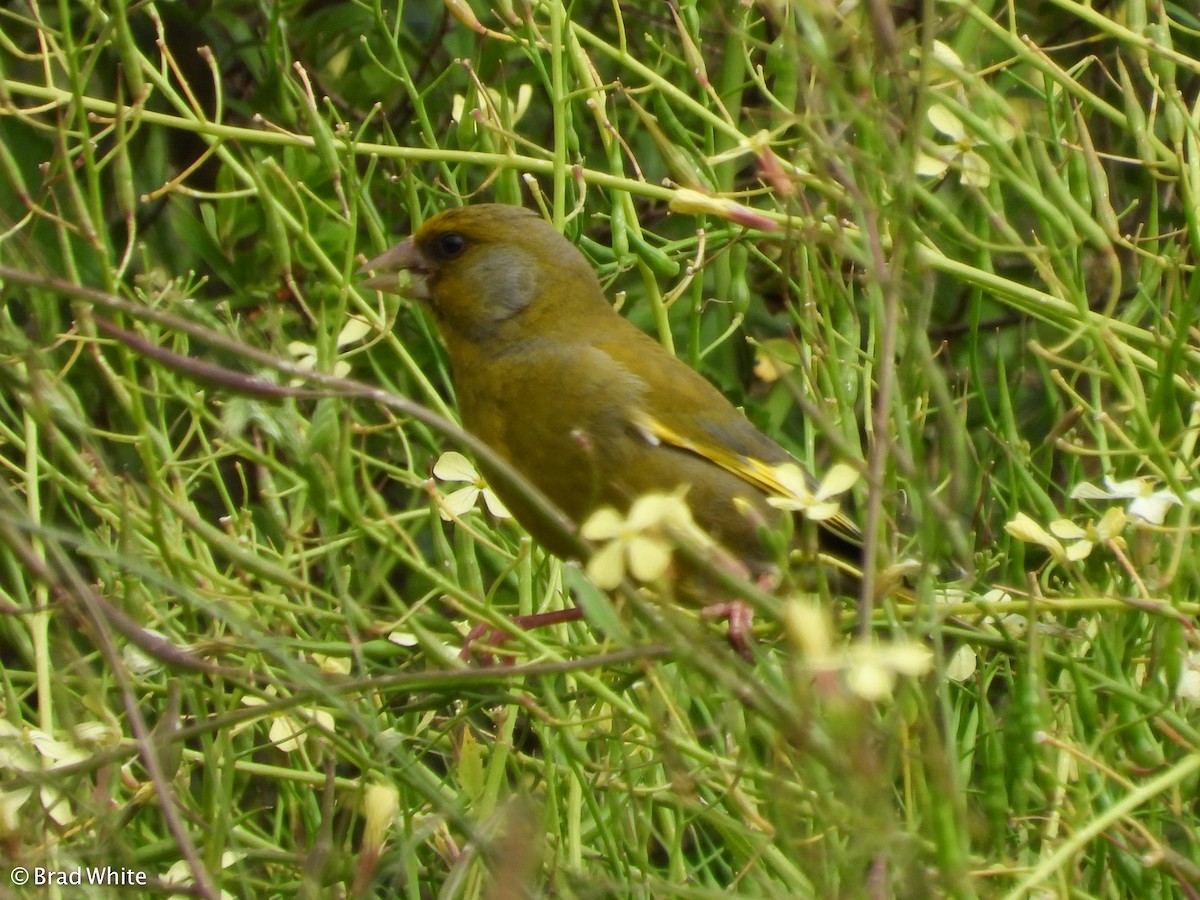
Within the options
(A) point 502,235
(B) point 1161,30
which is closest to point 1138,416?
(B) point 1161,30

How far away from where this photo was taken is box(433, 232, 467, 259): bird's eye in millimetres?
3057

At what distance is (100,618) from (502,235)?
195cm

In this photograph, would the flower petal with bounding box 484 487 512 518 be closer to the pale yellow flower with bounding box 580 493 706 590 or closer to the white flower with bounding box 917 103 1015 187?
the white flower with bounding box 917 103 1015 187

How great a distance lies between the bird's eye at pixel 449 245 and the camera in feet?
10.0

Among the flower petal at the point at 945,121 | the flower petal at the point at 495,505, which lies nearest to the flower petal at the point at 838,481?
the flower petal at the point at 945,121

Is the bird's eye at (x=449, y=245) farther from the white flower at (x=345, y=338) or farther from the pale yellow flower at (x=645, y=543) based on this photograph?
the pale yellow flower at (x=645, y=543)

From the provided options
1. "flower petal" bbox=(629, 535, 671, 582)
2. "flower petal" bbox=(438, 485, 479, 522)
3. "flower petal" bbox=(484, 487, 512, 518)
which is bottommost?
"flower petal" bbox=(484, 487, 512, 518)

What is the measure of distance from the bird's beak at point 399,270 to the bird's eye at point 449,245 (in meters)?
0.03

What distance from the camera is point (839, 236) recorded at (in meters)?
1.38

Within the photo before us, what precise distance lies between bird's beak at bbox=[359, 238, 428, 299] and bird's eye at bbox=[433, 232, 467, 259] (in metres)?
0.03

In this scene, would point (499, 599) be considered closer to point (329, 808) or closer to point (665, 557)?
point (329, 808)

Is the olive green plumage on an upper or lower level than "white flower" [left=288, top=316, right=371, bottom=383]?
lower

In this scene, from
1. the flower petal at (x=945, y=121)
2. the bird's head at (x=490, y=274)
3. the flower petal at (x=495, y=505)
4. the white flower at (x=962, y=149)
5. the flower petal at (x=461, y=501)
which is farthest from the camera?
the bird's head at (x=490, y=274)

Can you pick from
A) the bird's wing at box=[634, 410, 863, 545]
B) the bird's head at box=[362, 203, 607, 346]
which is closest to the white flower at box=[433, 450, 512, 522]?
the bird's wing at box=[634, 410, 863, 545]
